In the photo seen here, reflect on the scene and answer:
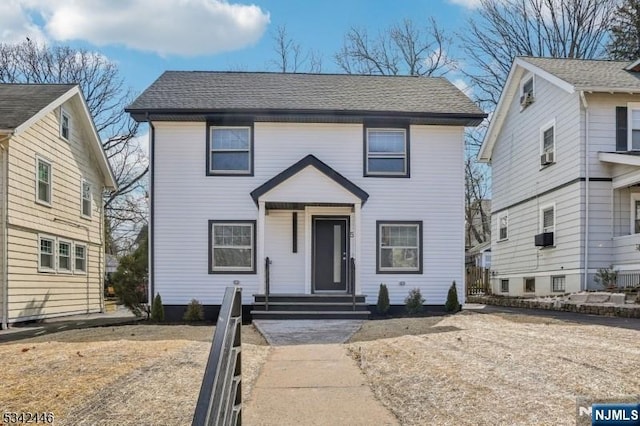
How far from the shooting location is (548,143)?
1677 cm

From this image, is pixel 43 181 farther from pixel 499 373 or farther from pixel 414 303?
pixel 499 373

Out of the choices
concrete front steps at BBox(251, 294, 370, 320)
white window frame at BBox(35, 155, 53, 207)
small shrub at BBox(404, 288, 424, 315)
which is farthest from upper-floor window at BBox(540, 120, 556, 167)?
white window frame at BBox(35, 155, 53, 207)

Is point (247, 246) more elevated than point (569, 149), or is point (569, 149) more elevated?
point (569, 149)

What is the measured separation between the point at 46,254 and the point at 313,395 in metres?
12.6

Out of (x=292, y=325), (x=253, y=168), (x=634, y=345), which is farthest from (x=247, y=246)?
(x=634, y=345)

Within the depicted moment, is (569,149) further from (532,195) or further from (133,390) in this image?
(133,390)

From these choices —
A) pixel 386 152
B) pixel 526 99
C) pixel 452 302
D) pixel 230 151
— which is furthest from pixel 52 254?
pixel 526 99

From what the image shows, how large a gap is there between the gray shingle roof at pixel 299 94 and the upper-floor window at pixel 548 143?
3137mm

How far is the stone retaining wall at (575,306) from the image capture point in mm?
10901

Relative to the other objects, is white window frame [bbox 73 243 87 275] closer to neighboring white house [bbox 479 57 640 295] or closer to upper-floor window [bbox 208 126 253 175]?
upper-floor window [bbox 208 126 253 175]

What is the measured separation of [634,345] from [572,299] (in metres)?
7.03

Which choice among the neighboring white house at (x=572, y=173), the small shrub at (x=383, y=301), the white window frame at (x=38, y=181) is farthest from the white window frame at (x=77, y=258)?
the neighboring white house at (x=572, y=173)

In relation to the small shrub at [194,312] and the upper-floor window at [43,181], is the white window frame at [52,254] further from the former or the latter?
the small shrub at [194,312]

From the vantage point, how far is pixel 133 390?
510cm
